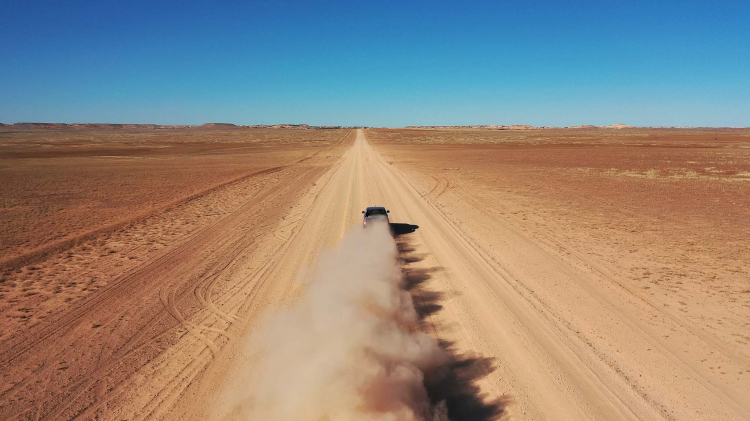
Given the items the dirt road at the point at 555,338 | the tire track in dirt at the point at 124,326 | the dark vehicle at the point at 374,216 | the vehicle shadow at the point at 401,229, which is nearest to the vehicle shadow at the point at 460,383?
the dirt road at the point at 555,338

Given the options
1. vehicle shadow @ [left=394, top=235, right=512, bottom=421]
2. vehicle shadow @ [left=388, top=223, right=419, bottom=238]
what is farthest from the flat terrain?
vehicle shadow @ [left=388, top=223, right=419, bottom=238]

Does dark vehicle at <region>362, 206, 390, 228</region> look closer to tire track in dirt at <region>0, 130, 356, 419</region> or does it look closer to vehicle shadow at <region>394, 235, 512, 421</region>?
tire track in dirt at <region>0, 130, 356, 419</region>

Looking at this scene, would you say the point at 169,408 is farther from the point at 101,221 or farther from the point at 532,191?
the point at 532,191

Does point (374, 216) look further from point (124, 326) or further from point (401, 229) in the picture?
point (124, 326)

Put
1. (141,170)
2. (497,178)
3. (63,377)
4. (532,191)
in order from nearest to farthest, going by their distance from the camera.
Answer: (63,377), (532,191), (497,178), (141,170)

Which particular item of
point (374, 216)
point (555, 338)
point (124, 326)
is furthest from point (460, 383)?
point (374, 216)

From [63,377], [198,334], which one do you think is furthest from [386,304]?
[63,377]

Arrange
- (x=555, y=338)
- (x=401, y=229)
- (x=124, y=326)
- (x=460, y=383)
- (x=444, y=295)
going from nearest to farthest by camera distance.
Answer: (x=460, y=383) → (x=555, y=338) → (x=124, y=326) → (x=444, y=295) → (x=401, y=229)

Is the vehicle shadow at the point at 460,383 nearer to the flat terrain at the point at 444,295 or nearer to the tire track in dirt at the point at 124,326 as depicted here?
the flat terrain at the point at 444,295
